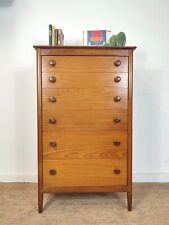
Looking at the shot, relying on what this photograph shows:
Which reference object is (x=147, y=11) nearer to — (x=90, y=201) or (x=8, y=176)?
(x=90, y=201)

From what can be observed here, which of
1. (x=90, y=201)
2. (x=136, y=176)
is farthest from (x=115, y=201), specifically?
(x=136, y=176)

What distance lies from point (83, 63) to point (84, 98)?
25 cm

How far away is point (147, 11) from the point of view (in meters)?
2.33

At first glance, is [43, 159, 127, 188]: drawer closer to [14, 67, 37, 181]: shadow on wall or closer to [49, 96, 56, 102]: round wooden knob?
[49, 96, 56, 102]: round wooden knob

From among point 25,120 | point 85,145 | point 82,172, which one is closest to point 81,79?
point 85,145

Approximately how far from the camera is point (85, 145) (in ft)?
5.77

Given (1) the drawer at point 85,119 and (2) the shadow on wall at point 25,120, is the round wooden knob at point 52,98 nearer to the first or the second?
(1) the drawer at point 85,119

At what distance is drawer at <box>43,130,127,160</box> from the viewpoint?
5.74 ft

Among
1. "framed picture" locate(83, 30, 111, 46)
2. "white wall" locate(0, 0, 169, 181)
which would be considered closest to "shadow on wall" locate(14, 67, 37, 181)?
"white wall" locate(0, 0, 169, 181)

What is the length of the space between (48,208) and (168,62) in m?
1.71

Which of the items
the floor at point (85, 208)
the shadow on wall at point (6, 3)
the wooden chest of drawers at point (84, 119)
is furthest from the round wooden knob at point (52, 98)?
the shadow on wall at point (6, 3)

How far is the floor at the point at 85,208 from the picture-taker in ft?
5.43

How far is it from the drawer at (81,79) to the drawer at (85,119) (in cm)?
18

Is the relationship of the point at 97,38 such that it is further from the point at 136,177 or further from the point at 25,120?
the point at 136,177
